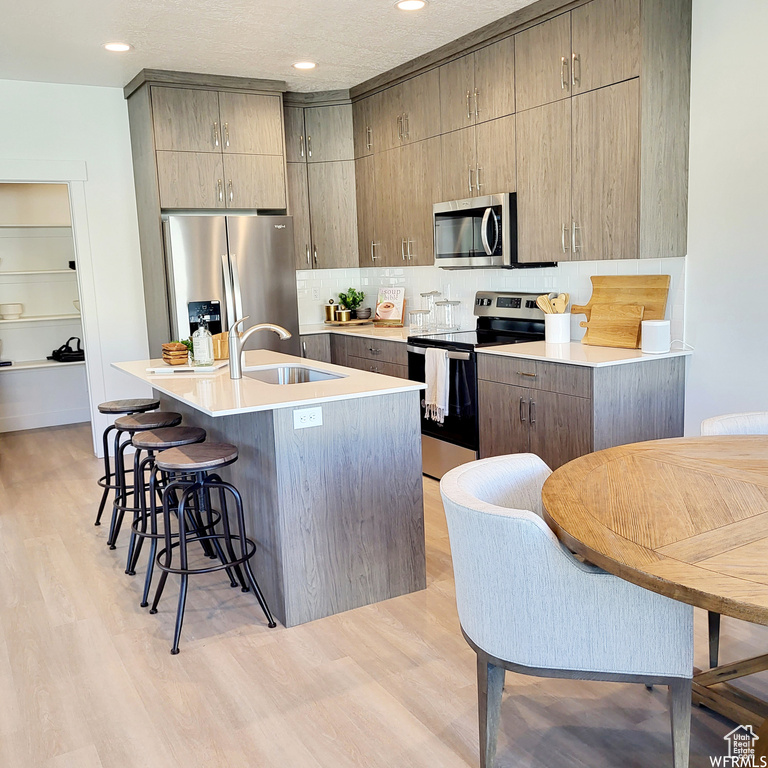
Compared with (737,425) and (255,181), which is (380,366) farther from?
(737,425)

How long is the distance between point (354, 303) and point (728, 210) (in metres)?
3.31

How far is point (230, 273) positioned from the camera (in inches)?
206

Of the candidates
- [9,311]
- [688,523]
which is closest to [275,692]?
[688,523]

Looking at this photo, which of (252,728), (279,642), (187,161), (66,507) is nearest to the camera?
(252,728)

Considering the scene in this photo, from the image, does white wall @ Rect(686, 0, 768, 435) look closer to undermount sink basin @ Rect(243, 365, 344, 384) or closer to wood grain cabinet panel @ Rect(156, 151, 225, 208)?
undermount sink basin @ Rect(243, 365, 344, 384)

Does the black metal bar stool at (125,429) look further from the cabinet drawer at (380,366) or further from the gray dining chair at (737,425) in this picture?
the gray dining chair at (737,425)

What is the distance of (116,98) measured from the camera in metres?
5.50

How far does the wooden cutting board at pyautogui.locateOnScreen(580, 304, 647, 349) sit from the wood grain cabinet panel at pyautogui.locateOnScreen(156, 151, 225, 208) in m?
2.77

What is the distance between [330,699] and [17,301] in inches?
226

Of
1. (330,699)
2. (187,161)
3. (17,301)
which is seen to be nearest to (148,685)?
(330,699)

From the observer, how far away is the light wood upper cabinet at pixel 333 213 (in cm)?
595

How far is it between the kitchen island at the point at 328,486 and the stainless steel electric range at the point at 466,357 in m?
1.31

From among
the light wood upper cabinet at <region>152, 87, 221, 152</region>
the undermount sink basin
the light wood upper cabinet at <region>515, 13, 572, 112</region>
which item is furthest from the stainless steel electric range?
the light wood upper cabinet at <region>152, 87, 221, 152</region>

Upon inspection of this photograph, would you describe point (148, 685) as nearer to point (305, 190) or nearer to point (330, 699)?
point (330, 699)
